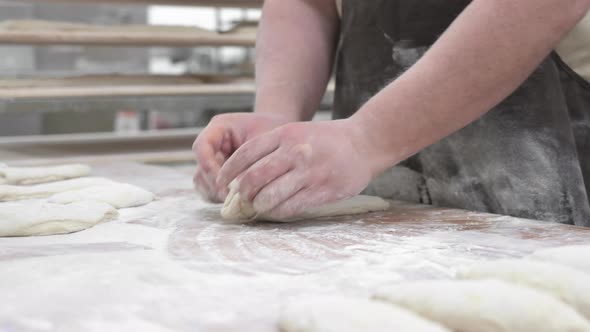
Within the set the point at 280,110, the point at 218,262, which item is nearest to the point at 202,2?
the point at 280,110

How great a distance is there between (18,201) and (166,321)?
876 millimetres

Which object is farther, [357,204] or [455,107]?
[357,204]

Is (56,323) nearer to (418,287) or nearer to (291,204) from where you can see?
(418,287)

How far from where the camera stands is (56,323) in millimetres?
723

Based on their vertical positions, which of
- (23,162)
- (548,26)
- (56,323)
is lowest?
(23,162)

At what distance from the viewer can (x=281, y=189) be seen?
3.66 feet

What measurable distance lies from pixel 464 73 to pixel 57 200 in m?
0.85

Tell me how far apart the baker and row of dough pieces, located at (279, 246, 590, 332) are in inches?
15.3

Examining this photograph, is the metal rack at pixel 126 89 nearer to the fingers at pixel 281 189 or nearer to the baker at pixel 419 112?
the baker at pixel 419 112

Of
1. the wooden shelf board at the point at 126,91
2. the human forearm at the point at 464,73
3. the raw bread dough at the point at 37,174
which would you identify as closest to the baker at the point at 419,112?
the human forearm at the point at 464,73

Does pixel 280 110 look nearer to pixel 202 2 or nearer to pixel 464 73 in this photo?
pixel 464 73

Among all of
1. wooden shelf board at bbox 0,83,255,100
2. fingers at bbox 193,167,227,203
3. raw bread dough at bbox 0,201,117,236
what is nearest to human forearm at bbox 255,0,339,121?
fingers at bbox 193,167,227,203

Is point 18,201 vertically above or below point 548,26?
below

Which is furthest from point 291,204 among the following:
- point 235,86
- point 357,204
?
point 235,86
